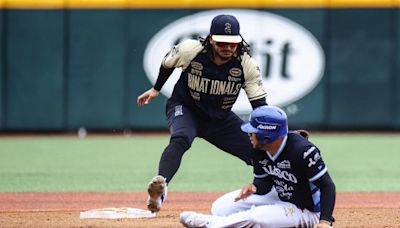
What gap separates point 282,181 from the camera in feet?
23.5

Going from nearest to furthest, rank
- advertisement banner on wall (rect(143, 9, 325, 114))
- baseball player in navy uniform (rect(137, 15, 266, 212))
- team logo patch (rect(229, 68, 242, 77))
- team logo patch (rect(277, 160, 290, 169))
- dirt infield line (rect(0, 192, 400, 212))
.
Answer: team logo patch (rect(277, 160, 290, 169))
baseball player in navy uniform (rect(137, 15, 266, 212))
team logo patch (rect(229, 68, 242, 77))
dirt infield line (rect(0, 192, 400, 212))
advertisement banner on wall (rect(143, 9, 325, 114))

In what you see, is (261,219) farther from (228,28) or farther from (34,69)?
(34,69)

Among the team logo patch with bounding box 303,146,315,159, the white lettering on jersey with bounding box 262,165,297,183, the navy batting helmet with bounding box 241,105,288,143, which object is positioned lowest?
the white lettering on jersey with bounding box 262,165,297,183

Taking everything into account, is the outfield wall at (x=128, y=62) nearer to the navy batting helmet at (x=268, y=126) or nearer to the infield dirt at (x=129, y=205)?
the infield dirt at (x=129, y=205)

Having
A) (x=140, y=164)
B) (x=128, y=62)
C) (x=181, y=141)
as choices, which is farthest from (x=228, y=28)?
(x=128, y=62)

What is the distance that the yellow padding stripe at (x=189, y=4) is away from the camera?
1645cm

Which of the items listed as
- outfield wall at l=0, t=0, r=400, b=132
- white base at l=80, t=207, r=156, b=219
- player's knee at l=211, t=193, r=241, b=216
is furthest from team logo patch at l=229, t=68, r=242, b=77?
outfield wall at l=0, t=0, r=400, b=132

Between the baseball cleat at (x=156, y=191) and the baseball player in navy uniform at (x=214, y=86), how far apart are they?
64 centimetres

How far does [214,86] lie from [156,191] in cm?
126

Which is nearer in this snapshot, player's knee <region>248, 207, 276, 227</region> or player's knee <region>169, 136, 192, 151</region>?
player's knee <region>248, 207, 276, 227</region>

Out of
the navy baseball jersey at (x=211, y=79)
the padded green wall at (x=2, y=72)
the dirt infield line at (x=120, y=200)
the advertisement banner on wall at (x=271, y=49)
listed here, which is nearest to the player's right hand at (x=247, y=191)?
the navy baseball jersey at (x=211, y=79)

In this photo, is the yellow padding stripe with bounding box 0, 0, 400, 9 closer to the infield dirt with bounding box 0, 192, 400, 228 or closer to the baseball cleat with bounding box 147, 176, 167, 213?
the infield dirt with bounding box 0, 192, 400, 228

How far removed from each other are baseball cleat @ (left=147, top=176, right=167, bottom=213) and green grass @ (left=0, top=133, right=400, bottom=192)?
3288 mm

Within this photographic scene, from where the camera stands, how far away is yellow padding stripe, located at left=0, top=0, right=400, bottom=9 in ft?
54.0
